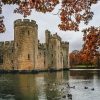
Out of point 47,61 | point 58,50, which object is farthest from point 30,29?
point 58,50

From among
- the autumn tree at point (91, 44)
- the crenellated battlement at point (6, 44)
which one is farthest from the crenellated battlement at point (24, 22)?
the autumn tree at point (91, 44)

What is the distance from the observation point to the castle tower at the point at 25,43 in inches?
2003

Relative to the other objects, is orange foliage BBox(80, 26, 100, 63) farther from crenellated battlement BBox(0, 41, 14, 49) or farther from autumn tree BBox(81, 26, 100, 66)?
crenellated battlement BBox(0, 41, 14, 49)

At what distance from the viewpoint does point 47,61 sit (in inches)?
2435

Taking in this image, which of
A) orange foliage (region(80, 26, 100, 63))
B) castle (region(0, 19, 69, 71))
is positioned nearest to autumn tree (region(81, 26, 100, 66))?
orange foliage (region(80, 26, 100, 63))

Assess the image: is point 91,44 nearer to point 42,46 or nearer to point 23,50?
point 23,50

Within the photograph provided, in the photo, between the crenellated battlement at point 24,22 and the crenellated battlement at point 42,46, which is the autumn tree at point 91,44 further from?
the crenellated battlement at point 42,46

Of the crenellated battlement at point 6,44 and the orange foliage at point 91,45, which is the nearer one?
the orange foliage at point 91,45

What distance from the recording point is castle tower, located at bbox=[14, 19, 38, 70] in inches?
2003

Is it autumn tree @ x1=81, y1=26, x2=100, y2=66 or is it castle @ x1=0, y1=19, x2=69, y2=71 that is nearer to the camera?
autumn tree @ x1=81, y1=26, x2=100, y2=66

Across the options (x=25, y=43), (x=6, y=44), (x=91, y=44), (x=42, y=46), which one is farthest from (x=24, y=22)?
(x=91, y=44)

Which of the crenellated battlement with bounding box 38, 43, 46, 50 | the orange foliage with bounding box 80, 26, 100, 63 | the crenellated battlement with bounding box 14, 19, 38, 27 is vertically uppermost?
the crenellated battlement with bounding box 14, 19, 38, 27

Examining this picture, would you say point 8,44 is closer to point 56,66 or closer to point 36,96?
point 56,66

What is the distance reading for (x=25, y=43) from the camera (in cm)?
5097
